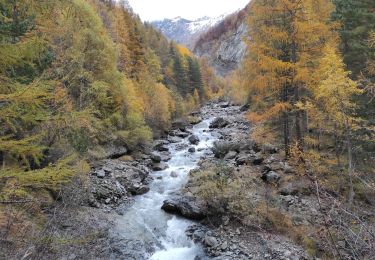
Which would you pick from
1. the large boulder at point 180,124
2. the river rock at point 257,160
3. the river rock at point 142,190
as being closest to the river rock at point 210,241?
the river rock at point 142,190

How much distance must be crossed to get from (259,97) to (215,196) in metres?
8.24

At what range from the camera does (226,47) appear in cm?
12756

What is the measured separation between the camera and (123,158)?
77.7ft

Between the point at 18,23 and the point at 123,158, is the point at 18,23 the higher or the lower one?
the higher one

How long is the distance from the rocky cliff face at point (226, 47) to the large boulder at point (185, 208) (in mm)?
91834

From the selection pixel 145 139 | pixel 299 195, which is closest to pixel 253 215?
pixel 299 195

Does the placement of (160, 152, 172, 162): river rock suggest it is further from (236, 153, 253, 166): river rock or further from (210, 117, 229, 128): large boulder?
(210, 117, 229, 128): large boulder

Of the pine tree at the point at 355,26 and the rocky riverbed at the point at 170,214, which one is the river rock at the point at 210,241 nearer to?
the rocky riverbed at the point at 170,214

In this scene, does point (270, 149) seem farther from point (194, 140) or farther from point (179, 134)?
point (179, 134)

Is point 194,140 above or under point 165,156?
under

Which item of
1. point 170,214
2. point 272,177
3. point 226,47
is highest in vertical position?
point 226,47

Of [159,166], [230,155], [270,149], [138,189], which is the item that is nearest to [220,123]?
[230,155]

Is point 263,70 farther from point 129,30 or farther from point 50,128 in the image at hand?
point 129,30

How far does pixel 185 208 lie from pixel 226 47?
393 feet
